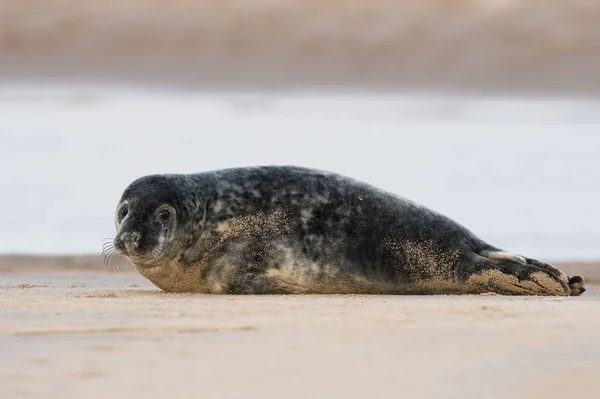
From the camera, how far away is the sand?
392cm

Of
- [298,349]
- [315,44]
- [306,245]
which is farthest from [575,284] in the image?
[315,44]

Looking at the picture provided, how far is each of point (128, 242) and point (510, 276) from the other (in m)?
2.01

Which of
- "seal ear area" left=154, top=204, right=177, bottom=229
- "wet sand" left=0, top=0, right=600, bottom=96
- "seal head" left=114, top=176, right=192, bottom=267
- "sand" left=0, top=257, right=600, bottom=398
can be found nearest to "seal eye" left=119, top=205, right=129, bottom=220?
"seal head" left=114, top=176, right=192, bottom=267

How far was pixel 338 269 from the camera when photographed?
7812mm

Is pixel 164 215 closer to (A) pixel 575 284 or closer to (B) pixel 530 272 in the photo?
(B) pixel 530 272

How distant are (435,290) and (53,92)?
11.5 metres

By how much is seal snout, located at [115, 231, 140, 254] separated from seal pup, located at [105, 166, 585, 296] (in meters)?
0.13

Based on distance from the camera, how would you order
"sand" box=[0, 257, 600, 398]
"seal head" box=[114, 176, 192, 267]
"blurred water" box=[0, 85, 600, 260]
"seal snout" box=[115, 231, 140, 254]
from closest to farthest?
"sand" box=[0, 257, 600, 398], "seal snout" box=[115, 231, 140, 254], "seal head" box=[114, 176, 192, 267], "blurred water" box=[0, 85, 600, 260]

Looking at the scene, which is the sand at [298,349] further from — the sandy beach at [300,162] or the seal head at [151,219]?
the seal head at [151,219]

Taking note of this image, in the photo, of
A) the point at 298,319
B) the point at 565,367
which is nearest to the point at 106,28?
the point at 298,319

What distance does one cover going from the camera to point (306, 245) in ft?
25.6

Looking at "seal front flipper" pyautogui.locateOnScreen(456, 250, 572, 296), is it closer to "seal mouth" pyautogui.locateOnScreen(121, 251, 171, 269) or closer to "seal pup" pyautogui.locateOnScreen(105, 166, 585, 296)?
"seal pup" pyautogui.locateOnScreen(105, 166, 585, 296)

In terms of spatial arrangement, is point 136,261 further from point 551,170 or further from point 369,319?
point 551,170

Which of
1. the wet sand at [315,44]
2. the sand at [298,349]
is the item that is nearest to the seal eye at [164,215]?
the sand at [298,349]
